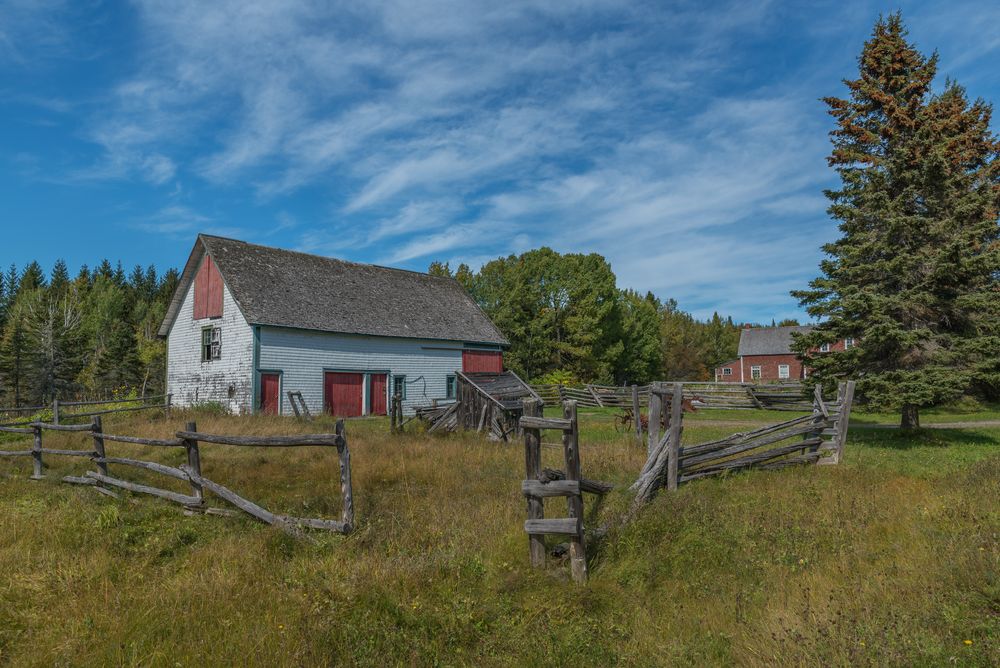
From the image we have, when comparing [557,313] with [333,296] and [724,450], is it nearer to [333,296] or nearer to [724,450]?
[333,296]

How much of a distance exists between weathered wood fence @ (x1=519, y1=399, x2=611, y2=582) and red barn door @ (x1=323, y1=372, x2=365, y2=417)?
21.5 meters

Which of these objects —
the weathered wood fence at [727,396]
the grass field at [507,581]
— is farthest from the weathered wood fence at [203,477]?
the weathered wood fence at [727,396]

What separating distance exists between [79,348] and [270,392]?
50.9 meters

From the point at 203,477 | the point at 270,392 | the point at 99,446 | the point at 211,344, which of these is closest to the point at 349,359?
the point at 270,392

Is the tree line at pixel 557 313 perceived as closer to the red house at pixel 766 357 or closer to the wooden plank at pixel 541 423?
the red house at pixel 766 357

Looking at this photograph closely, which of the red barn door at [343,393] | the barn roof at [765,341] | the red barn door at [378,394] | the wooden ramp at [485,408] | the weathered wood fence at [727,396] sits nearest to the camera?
the wooden ramp at [485,408]

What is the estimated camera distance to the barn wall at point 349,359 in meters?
24.7

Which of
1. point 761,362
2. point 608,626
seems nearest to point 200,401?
point 608,626

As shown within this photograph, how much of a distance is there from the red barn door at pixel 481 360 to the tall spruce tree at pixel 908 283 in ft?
63.8

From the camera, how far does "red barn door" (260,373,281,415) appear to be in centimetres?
2389

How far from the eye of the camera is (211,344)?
26.1 metres

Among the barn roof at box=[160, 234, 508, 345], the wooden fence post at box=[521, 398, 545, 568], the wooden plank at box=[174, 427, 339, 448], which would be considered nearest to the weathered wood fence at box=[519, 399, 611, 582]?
the wooden fence post at box=[521, 398, 545, 568]

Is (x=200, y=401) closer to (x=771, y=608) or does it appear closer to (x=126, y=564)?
(x=126, y=564)

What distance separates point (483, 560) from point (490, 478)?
3.63 meters
